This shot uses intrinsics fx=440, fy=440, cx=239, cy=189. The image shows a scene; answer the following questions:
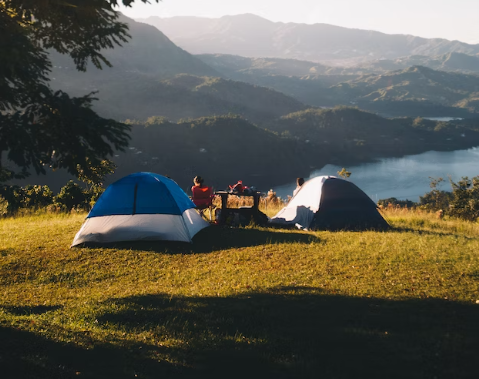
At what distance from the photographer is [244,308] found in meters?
6.82

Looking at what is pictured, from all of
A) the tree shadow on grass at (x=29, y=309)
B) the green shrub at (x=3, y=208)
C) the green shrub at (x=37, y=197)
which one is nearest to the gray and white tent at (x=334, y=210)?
the tree shadow on grass at (x=29, y=309)

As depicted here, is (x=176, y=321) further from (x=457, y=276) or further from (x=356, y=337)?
(x=457, y=276)

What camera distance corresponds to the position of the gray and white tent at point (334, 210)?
1421cm

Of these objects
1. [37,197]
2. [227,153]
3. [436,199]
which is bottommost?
[436,199]

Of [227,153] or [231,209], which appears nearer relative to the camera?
[231,209]

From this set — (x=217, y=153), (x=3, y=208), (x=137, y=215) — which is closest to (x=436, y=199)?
(x=3, y=208)

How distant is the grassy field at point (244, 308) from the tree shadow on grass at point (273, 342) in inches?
0.8

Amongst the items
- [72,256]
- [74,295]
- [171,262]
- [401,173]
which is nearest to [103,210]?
[72,256]

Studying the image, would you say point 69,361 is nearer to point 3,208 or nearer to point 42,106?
point 42,106

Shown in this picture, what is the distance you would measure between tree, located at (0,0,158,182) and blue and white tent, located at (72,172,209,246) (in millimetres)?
3815

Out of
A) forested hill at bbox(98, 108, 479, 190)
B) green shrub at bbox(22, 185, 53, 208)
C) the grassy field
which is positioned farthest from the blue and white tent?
forested hill at bbox(98, 108, 479, 190)

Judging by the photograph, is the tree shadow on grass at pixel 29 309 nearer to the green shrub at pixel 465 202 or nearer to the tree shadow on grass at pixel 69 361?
the tree shadow on grass at pixel 69 361

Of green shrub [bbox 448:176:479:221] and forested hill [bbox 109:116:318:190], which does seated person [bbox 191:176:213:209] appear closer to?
green shrub [bbox 448:176:479:221]

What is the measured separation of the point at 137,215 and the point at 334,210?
634cm
